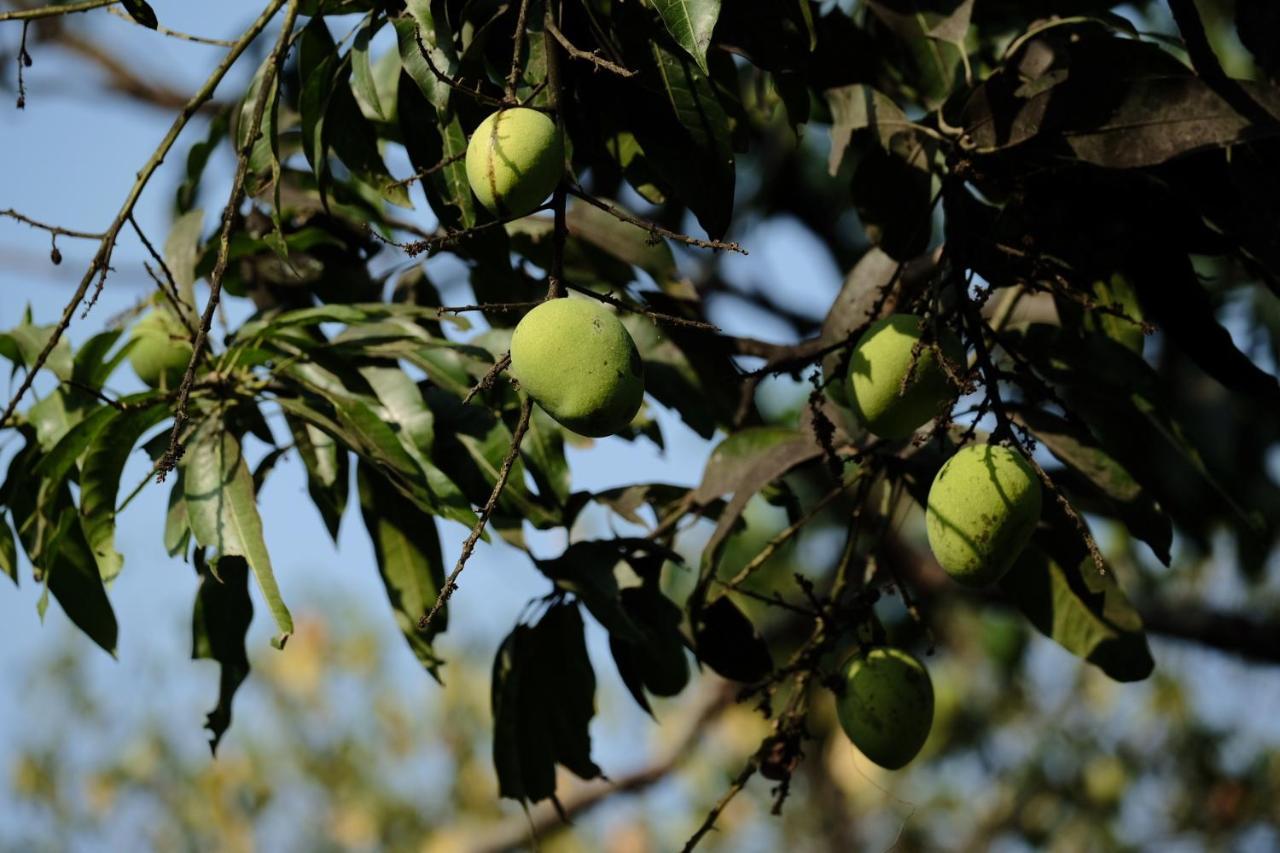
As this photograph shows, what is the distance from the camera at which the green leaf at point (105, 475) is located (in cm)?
145

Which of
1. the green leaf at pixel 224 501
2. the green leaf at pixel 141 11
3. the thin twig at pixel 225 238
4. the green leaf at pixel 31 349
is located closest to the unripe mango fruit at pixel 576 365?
the thin twig at pixel 225 238

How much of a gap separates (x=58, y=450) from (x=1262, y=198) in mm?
1235

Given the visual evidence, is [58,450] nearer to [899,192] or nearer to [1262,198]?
[899,192]

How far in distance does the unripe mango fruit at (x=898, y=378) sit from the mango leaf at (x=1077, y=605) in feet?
1.18

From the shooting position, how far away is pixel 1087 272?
147 cm

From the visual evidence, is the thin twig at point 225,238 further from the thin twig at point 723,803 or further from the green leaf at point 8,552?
the thin twig at point 723,803

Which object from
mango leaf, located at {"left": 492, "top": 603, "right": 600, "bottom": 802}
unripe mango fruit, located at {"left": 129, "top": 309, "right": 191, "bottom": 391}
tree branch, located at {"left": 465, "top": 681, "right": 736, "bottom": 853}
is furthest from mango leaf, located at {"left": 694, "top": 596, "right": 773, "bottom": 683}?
tree branch, located at {"left": 465, "top": 681, "right": 736, "bottom": 853}

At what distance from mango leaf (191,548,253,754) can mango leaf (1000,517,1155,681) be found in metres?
0.86

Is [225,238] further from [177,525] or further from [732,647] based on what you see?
[732,647]

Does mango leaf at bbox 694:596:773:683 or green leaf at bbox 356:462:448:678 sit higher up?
green leaf at bbox 356:462:448:678

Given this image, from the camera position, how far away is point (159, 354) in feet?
5.57

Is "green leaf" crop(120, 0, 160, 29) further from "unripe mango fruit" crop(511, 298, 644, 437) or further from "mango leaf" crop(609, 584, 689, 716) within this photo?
"mango leaf" crop(609, 584, 689, 716)

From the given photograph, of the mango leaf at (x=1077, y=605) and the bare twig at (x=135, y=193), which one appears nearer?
the bare twig at (x=135, y=193)

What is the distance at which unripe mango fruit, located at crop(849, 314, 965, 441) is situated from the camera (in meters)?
1.22
